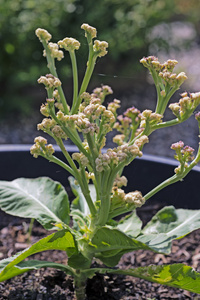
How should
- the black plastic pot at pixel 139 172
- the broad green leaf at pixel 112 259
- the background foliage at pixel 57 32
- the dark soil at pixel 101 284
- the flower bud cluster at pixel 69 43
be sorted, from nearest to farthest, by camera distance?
the flower bud cluster at pixel 69 43 → the broad green leaf at pixel 112 259 → the dark soil at pixel 101 284 → the black plastic pot at pixel 139 172 → the background foliage at pixel 57 32

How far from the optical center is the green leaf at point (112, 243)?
1.08m

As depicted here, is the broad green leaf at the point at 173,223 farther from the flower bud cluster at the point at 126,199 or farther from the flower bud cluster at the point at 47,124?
the flower bud cluster at the point at 47,124

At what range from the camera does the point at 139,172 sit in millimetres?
1662

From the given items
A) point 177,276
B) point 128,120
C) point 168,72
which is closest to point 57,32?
point 128,120

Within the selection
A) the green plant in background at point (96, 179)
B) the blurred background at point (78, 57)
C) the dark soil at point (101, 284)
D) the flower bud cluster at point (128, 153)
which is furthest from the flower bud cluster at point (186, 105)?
the blurred background at point (78, 57)

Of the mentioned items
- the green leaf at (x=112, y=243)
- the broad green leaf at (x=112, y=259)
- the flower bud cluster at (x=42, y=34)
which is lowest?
the broad green leaf at (x=112, y=259)

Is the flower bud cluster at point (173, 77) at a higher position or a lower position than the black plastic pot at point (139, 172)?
higher

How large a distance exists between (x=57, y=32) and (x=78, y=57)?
0.41 meters

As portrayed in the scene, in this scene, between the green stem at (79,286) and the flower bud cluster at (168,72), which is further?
the green stem at (79,286)

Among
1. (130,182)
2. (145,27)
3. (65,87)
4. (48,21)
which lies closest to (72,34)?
(48,21)

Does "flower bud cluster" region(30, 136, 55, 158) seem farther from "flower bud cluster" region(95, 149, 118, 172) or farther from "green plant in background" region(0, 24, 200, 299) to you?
"flower bud cluster" region(95, 149, 118, 172)

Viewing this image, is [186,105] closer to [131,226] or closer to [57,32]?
[131,226]

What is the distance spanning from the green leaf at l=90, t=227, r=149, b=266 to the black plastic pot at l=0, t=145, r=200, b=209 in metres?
0.49

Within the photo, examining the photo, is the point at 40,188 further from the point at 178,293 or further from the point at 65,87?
the point at 65,87
